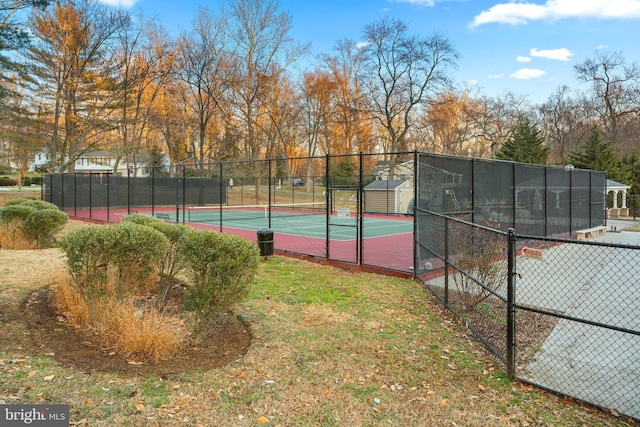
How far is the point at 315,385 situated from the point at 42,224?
914cm

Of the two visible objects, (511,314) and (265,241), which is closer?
Result: (511,314)

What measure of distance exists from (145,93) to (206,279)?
37122 millimetres

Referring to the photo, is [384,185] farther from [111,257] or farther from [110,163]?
[110,163]

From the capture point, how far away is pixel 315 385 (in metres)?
3.58

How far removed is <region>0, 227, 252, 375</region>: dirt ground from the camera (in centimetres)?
380

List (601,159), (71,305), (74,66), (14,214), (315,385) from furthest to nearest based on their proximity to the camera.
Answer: (601,159), (74,66), (14,214), (71,305), (315,385)

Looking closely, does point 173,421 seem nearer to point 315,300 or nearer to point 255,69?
point 315,300

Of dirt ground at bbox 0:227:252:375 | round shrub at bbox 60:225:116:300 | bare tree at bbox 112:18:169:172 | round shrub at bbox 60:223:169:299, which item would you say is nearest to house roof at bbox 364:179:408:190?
bare tree at bbox 112:18:169:172

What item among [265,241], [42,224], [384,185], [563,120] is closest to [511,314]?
[265,241]

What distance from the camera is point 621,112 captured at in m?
40.3

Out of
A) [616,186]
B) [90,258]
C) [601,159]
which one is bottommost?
[90,258]

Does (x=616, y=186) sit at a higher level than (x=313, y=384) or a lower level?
higher

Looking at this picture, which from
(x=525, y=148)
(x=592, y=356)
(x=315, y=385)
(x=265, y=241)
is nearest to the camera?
(x=315, y=385)

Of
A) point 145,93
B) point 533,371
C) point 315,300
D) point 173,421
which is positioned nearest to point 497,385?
point 533,371
